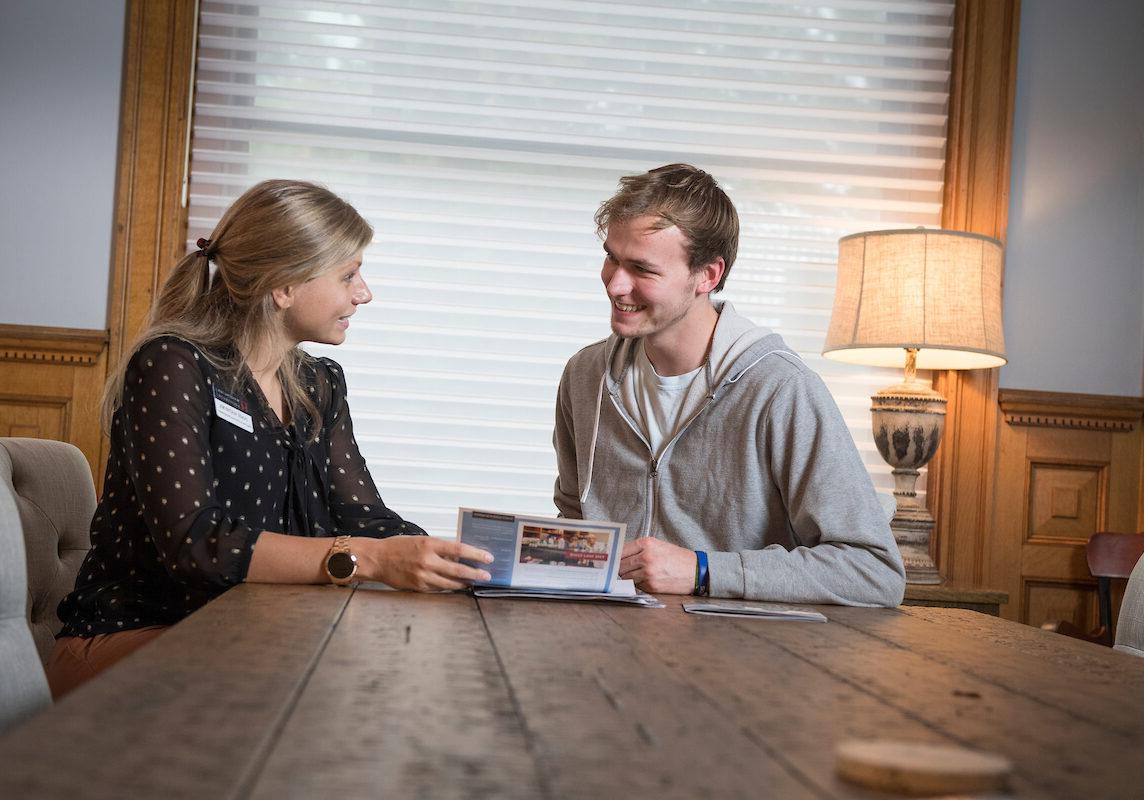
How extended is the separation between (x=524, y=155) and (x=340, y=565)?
212cm

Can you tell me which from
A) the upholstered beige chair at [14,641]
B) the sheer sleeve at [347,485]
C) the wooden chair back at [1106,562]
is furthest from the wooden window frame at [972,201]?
the upholstered beige chair at [14,641]

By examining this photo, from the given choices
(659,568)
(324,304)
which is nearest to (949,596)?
(659,568)

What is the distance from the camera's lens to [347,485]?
2.09 meters

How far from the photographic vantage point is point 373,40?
339 centimetres

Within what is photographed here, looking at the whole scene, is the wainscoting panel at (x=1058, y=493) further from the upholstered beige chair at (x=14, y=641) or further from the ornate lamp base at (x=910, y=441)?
the upholstered beige chair at (x=14, y=641)

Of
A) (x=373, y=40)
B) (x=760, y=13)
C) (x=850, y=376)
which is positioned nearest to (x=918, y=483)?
(x=850, y=376)

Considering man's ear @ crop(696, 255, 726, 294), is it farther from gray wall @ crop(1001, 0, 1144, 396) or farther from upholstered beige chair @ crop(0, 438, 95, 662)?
gray wall @ crop(1001, 0, 1144, 396)

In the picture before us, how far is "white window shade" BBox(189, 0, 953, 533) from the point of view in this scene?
3365 mm

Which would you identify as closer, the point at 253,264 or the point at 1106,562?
the point at 253,264

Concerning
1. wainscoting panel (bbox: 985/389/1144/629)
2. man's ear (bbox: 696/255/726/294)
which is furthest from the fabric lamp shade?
man's ear (bbox: 696/255/726/294)

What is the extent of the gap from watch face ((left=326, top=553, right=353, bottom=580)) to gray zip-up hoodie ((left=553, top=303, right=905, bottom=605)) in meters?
0.55

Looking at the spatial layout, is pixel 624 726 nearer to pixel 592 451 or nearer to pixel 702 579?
pixel 702 579

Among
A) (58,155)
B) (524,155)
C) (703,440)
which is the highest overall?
(524,155)

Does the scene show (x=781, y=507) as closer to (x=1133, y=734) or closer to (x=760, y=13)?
(x=1133, y=734)
